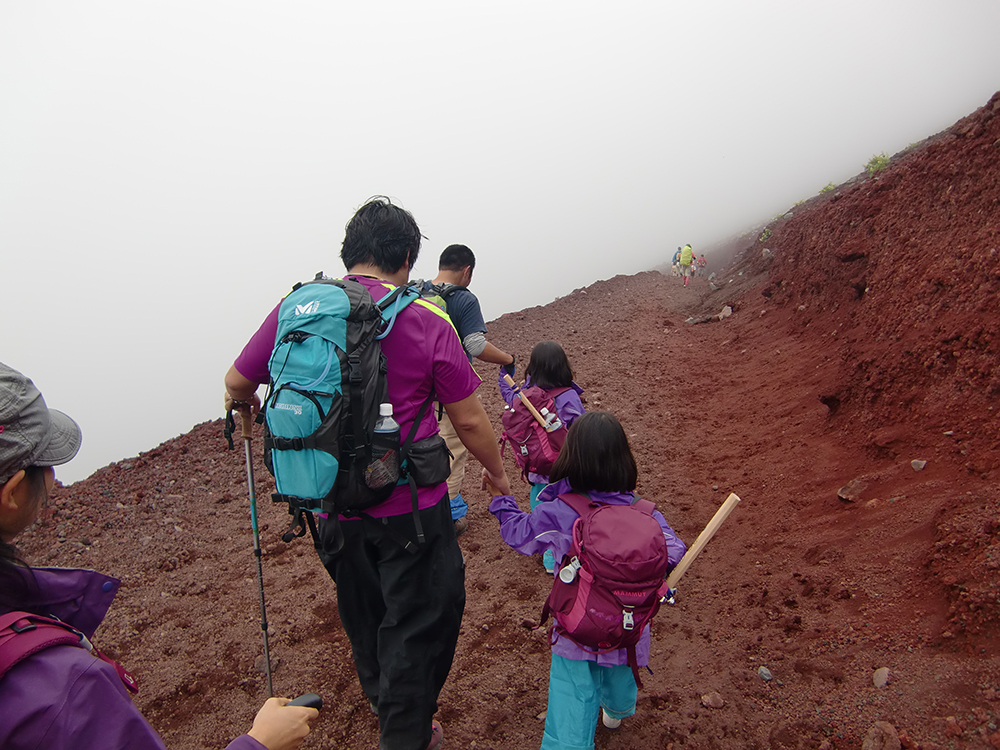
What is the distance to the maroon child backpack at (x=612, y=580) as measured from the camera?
212 cm

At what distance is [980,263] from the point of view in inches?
192

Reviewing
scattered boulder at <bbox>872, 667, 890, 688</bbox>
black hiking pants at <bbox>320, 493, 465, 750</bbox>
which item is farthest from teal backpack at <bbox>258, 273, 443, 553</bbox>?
scattered boulder at <bbox>872, 667, 890, 688</bbox>

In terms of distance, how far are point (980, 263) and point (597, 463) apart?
4.67 m

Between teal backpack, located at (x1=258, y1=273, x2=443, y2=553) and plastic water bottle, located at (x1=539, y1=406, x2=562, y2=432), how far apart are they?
156 centimetres

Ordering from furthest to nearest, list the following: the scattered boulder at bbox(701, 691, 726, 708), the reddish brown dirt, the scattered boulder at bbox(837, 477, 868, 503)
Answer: the scattered boulder at bbox(837, 477, 868, 503) → the scattered boulder at bbox(701, 691, 726, 708) → the reddish brown dirt

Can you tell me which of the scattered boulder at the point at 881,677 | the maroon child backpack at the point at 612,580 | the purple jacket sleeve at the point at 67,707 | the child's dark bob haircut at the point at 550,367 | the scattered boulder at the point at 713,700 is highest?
the purple jacket sleeve at the point at 67,707

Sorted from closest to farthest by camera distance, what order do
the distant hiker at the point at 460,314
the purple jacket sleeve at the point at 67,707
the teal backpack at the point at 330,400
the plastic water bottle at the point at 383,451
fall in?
the purple jacket sleeve at the point at 67,707 < the teal backpack at the point at 330,400 < the plastic water bottle at the point at 383,451 < the distant hiker at the point at 460,314

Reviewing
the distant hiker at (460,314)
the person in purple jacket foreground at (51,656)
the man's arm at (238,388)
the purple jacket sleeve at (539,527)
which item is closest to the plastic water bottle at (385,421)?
the purple jacket sleeve at (539,527)

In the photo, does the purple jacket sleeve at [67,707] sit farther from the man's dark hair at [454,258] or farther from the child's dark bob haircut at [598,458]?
the man's dark hair at [454,258]

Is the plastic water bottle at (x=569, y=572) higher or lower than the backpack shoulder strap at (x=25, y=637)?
lower

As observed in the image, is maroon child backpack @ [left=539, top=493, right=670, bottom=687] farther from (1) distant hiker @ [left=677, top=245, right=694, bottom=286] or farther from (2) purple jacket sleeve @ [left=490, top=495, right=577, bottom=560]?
(1) distant hiker @ [left=677, top=245, right=694, bottom=286]

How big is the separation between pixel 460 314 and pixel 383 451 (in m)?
1.92

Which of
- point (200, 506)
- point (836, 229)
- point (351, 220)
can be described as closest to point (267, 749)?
point (351, 220)

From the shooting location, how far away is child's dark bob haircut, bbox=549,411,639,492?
7.79 feet
